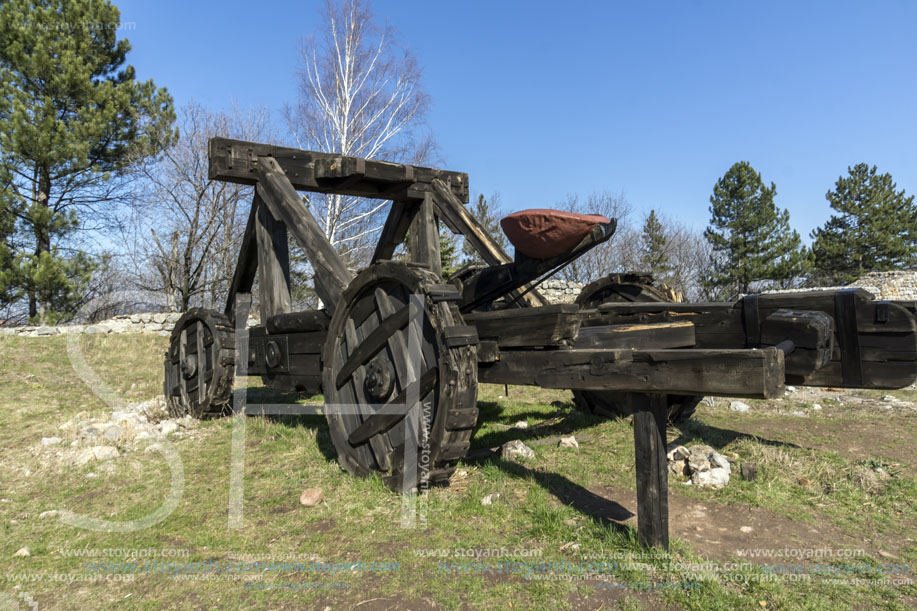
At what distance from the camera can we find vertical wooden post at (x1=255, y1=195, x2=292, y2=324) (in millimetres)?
5434

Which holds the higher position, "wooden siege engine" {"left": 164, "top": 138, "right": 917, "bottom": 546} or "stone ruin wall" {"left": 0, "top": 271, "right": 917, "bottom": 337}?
"stone ruin wall" {"left": 0, "top": 271, "right": 917, "bottom": 337}

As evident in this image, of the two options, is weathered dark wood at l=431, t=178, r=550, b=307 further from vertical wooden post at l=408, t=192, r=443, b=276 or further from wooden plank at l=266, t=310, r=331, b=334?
wooden plank at l=266, t=310, r=331, b=334

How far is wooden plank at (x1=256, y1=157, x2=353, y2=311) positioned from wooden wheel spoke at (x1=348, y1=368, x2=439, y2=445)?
3.23 feet

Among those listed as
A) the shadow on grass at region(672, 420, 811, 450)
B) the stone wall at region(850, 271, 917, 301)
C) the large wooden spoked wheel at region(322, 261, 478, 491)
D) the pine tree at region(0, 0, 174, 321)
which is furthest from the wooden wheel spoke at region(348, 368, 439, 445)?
the stone wall at region(850, 271, 917, 301)

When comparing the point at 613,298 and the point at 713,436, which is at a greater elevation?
the point at 613,298

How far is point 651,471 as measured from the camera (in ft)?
8.88

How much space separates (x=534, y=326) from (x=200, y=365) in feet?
14.0

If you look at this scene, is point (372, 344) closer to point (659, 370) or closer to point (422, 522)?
point (422, 522)

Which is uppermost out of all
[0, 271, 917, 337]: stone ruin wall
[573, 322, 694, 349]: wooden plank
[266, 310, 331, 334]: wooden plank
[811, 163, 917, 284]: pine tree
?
[811, 163, 917, 284]: pine tree

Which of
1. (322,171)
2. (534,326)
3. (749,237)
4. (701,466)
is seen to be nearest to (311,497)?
(534,326)

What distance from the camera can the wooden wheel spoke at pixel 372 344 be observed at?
354 cm

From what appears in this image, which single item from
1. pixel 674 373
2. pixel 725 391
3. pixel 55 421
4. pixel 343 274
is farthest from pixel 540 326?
pixel 55 421

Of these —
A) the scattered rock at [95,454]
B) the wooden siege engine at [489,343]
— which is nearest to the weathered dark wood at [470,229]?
the wooden siege engine at [489,343]

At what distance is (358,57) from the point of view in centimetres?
1920
